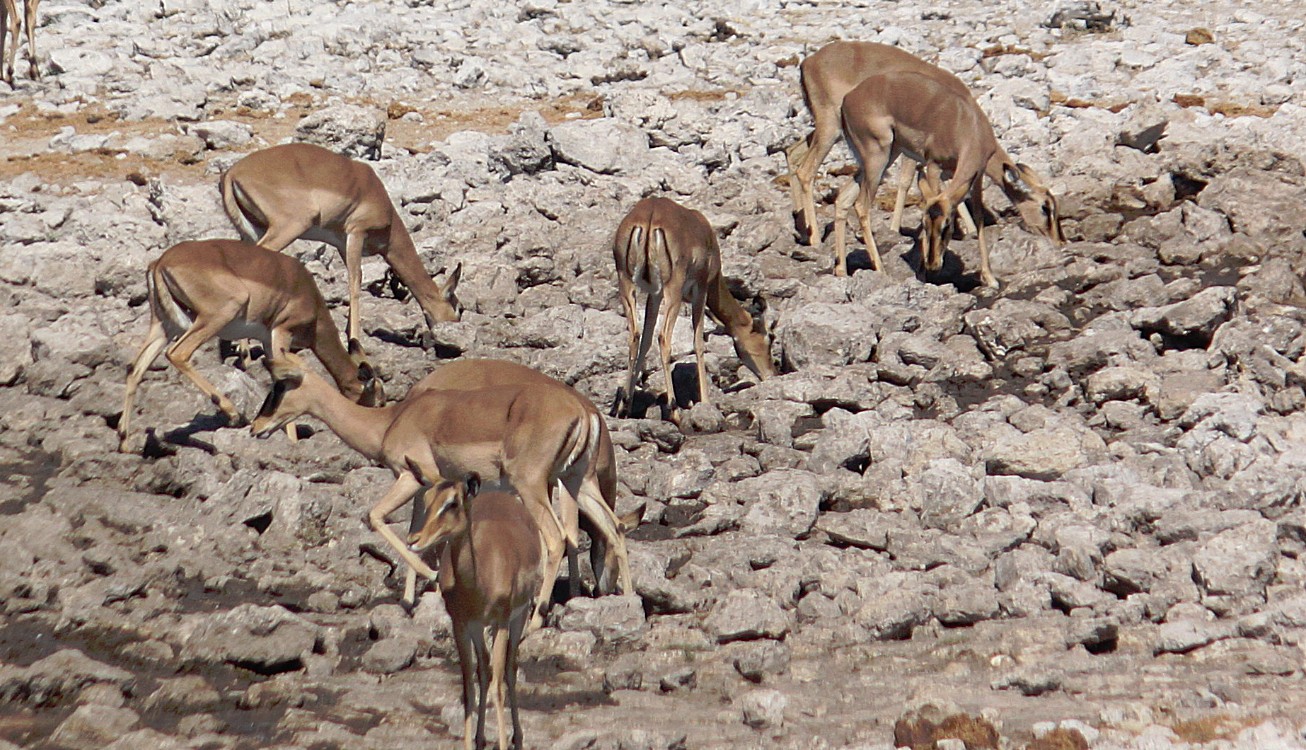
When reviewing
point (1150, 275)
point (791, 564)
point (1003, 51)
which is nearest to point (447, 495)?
point (791, 564)

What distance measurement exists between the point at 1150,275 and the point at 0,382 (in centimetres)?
972

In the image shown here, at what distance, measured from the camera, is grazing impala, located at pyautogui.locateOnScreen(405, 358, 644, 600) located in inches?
374

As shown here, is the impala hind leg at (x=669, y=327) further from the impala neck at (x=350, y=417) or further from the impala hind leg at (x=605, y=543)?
the impala neck at (x=350, y=417)

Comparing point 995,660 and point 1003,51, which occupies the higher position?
point 995,660

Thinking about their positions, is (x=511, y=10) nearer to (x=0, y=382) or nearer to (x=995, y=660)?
(x=0, y=382)

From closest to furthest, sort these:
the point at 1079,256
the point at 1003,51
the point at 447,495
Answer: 1. the point at 447,495
2. the point at 1079,256
3. the point at 1003,51

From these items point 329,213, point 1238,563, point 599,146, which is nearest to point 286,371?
point 329,213

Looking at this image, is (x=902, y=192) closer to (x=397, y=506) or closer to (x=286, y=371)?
(x=286, y=371)

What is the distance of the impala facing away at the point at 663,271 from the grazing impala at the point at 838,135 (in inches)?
114

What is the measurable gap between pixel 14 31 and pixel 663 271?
1109 cm

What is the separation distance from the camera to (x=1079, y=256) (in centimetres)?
1491

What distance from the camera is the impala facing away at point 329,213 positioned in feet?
44.9

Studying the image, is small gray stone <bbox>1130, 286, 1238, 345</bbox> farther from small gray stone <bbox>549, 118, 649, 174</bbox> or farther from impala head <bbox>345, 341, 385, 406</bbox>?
impala head <bbox>345, 341, 385, 406</bbox>

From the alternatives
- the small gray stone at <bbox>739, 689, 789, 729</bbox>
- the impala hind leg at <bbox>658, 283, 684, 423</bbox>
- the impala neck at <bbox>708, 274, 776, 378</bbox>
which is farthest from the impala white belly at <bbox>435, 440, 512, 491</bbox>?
the impala neck at <bbox>708, 274, 776, 378</bbox>
